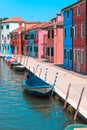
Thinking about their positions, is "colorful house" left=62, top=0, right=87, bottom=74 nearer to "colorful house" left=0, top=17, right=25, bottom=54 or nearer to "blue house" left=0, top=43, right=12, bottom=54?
"blue house" left=0, top=43, right=12, bottom=54

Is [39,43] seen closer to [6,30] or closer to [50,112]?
[6,30]

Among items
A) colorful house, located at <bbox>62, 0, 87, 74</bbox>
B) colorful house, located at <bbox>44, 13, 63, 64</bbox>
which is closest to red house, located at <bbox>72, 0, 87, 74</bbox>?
colorful house, located at <bbox>62, 0, 87, 74</bbox>

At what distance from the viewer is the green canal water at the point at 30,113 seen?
71.9 ft

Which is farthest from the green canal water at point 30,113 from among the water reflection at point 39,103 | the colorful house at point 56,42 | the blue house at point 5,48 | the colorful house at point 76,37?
the blue house at point 5,48

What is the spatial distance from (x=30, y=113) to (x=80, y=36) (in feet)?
62.8

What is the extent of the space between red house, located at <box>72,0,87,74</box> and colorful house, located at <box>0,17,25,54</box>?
190 feet

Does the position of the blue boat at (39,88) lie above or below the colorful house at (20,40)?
below

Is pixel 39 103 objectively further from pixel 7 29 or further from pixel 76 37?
pixel 7 29

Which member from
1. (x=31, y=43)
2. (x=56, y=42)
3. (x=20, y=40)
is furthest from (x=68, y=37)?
(x=20, y=40)

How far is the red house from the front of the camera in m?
40.8

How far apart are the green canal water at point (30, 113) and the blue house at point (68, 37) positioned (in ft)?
52.1

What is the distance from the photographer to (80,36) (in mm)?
42594

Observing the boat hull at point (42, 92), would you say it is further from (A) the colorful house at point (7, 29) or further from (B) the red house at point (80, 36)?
(A) the colorful house at point (7, 29)

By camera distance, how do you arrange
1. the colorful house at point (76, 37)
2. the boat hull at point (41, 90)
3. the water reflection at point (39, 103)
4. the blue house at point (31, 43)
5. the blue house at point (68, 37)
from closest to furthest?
the water reflection at point (39, 103) < the boat hull at point (41, 90) < the colorful house at point (76, 37) < the blue house at point (68, 37) < the blue house at point (31, 43)
